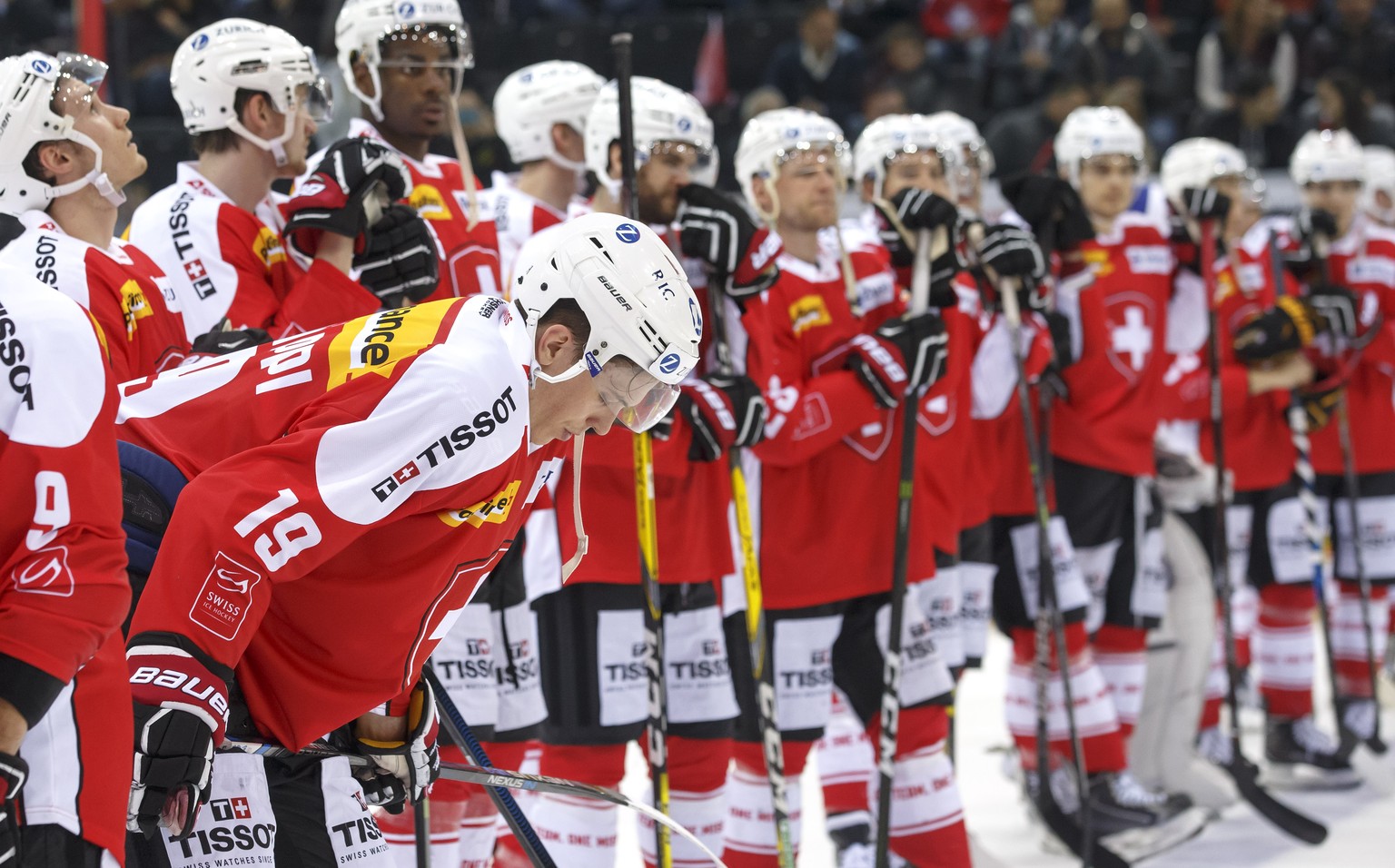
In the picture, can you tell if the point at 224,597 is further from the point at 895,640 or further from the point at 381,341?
the point at 895,640

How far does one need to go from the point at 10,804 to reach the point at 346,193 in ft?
5.22

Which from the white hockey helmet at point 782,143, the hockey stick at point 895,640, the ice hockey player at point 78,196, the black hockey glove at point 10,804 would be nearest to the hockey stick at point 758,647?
the hockey stick at point 895,640

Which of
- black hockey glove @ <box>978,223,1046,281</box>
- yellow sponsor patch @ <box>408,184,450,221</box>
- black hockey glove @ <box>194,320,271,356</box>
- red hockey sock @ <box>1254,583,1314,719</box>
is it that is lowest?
red hockey sock @ <box>1254,583,1314,719</box>

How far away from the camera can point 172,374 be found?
2.12 metres

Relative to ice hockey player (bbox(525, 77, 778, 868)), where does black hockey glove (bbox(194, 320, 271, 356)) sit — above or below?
above

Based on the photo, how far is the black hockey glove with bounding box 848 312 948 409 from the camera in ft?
11.9

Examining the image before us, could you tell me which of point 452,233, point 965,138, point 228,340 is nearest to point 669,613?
point 452,233

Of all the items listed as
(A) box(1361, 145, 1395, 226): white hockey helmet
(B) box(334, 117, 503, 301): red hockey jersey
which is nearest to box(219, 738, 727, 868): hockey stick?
(B) box(334, 117, 503, 301): red hockey jersey

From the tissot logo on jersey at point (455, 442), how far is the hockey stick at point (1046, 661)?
8.32 feet

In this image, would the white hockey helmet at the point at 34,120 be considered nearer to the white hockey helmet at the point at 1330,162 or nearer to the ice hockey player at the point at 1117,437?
the ice hockey player at the point at 1117,437

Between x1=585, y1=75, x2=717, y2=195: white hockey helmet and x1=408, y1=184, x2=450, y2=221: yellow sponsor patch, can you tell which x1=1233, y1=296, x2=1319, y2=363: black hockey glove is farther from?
x1=408, y1=184, x2=450, y2=221: yellow sponsor patch

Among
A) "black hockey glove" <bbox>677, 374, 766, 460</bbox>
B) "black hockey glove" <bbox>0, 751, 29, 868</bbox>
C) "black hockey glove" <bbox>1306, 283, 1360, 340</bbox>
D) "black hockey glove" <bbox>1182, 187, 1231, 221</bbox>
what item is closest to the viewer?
"black hockey glove" <bbox>0, 751, 29, 868</bbox>

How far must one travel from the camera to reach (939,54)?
30.5 ft

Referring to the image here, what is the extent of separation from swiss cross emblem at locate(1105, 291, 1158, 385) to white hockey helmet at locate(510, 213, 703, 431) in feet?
9.29
